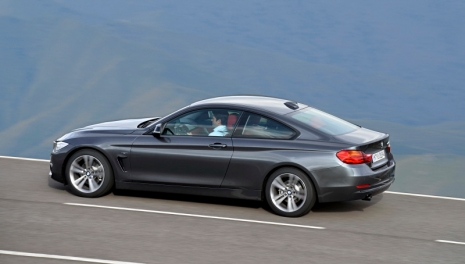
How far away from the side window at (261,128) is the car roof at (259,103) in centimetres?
16

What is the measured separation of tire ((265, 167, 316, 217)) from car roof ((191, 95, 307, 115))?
822 mm

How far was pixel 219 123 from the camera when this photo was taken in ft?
31.1

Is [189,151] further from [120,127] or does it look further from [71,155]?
[71,155]

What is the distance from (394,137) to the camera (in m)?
21.7

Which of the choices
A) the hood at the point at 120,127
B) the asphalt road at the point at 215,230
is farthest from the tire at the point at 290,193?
the hood at the point at 120,127

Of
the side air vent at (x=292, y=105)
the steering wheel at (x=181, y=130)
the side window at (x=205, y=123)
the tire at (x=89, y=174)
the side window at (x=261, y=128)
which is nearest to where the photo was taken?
the side window at (x=261, y=128)

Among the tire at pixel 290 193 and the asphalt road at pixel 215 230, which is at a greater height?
the tire at pixel 290 193

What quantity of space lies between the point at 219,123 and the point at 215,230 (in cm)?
164

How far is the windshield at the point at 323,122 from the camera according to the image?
9.34m

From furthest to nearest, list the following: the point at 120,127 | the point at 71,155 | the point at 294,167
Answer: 1. the point at 120,127
2. the point at 71,155
3. the point at 294,167

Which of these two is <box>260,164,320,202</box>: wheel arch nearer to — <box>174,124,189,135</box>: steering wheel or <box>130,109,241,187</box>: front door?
<box>130,109,241,187</box>: front door

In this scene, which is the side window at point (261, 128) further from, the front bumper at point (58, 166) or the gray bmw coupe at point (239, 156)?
the front bumper at point (58, 166)

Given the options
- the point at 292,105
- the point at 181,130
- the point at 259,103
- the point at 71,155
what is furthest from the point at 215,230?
the point at 71,155

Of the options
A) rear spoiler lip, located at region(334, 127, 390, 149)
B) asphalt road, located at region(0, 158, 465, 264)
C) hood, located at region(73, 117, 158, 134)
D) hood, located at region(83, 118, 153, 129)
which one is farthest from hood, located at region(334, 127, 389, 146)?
hood, located at region(83, 118, 153, 129)
